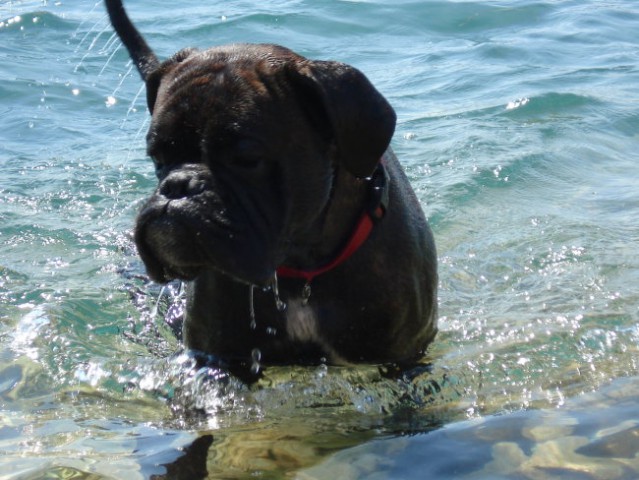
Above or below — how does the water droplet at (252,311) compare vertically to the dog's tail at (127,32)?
below

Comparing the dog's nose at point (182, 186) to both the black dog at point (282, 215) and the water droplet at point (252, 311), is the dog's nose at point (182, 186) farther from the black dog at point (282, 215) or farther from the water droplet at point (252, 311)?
the water droplet at point (252, 311)

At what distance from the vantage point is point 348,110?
3.89 m

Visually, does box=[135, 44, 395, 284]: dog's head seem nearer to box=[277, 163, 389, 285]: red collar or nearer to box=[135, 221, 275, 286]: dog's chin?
box=[135, 221, 275, 286]: dog's chin

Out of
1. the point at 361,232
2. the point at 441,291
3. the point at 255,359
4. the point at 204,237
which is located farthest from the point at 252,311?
the point at 441,291

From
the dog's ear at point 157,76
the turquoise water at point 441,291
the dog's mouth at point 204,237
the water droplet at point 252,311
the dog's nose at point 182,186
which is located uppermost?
the dog's ear at point 157,76

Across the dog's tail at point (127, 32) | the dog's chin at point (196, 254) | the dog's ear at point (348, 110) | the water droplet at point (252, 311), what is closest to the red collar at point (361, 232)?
the water droplet at point (252, 311)

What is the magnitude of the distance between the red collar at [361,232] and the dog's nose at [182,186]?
2.32ft

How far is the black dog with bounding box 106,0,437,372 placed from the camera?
369 centimetres

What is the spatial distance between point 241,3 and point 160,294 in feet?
30.1

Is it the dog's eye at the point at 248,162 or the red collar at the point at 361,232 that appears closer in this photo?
the dog's eye at the point at 248,162

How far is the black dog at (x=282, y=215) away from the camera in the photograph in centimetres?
369

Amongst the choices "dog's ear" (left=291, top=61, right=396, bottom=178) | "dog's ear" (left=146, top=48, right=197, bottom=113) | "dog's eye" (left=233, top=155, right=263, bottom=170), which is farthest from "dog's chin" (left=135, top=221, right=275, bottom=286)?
"dog's ear" (left=146, top=48, right=197, bottom=113)

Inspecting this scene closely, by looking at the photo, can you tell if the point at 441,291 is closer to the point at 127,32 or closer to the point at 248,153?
the point at 127,32

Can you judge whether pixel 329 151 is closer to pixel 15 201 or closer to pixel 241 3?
pixel 15 201
